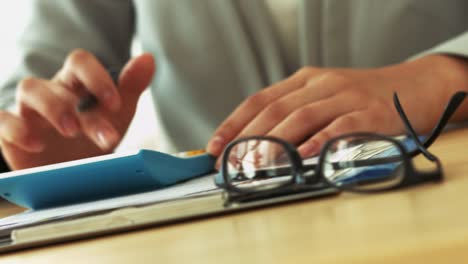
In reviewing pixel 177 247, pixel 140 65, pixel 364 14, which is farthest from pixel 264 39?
pixel 177 247

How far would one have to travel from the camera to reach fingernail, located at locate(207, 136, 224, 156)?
477mm

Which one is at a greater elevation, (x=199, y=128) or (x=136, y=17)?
(x=136, y=17)

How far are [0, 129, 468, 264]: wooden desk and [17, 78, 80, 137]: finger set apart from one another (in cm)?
29

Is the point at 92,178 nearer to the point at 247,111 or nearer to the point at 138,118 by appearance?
the point at 247,111

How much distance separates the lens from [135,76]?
655 millimetres

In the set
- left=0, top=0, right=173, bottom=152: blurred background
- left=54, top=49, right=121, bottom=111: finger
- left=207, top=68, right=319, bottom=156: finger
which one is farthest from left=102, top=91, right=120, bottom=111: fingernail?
left=0, top=0, right=173, bottom=152: blurred background

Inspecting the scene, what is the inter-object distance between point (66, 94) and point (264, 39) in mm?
338

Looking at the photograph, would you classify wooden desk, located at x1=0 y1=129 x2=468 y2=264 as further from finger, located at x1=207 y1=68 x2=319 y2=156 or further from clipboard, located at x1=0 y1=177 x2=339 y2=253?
finger, located at x1=207 y1=68 x2=319 y2=156

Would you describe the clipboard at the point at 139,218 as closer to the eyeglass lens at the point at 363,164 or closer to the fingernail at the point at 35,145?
the eyeglass lens at the point at 363,164

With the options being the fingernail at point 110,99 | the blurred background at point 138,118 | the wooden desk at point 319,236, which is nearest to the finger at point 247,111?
the fingernail at point 110,99

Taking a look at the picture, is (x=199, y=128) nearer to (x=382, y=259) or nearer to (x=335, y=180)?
(x=335, y=180)

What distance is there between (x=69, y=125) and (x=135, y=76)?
0.38 feet

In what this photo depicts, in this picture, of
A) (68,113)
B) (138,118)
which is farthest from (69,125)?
(138,118)

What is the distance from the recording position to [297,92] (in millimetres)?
542
